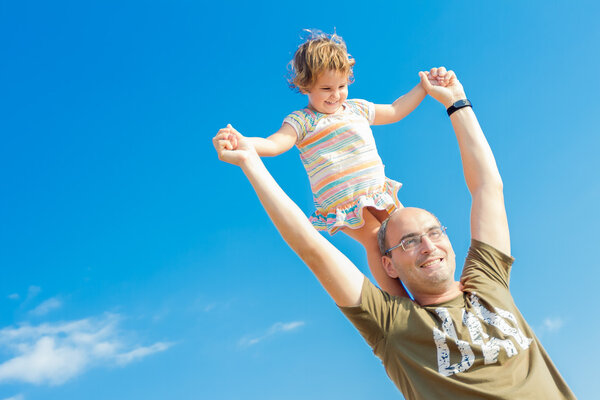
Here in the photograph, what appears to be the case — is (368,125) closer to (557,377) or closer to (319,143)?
(319,143)

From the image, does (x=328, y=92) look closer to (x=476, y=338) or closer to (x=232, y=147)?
(x=232, y=147)

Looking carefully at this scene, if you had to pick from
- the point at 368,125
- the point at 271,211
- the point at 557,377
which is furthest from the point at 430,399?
the point at 368,125

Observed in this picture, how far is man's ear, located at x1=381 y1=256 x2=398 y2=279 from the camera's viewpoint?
423 cm

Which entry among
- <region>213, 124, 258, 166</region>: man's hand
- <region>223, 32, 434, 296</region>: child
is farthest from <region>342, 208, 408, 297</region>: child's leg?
<region>213, 124, 258, 166</region>: man's hand

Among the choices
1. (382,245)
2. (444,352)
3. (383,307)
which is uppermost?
(382,245)

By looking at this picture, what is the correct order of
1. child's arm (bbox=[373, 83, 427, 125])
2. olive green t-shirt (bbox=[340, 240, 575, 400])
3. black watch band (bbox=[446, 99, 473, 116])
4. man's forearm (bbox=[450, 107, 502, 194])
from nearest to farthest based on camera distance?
olive green t-shirt (bbox=[340, 240, 575, 400]) → man's forearm (bbox=[450, 107, 502, 194]) → black watch band (bbox=[446, 99, 473, 116]) → child's arm (bbox=[373, 83, 427, 125])

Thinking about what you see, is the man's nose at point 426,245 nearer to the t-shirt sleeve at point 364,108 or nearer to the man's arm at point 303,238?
the man's arm at point 303,238

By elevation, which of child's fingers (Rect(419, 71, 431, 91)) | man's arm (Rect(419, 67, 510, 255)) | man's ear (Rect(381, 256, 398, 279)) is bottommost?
man's ear (Rect(381, 256, 398, 279))

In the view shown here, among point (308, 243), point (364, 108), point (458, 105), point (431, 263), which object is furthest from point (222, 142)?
point (458, 105)

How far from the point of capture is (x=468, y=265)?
4309mm

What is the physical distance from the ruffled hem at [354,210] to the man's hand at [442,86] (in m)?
0.90

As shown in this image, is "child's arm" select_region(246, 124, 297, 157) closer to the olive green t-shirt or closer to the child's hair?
the child's hair

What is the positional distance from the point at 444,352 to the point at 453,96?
7.77 feet

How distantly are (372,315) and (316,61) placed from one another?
2068 millimetres
